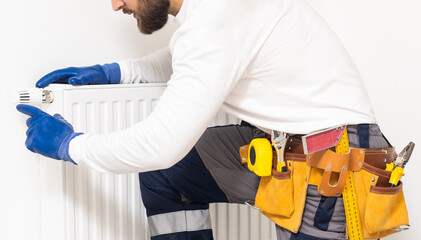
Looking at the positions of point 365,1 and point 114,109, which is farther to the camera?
point 365,1

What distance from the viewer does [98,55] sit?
1.63 meters

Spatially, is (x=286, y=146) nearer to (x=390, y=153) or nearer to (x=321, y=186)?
(x=321, y=186)

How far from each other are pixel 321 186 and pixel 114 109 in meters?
0.58

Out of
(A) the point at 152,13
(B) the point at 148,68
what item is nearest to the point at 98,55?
(B) the point at 148,68

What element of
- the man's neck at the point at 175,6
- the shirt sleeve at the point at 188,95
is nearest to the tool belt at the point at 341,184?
the shirt sleeve at the point at 188,95

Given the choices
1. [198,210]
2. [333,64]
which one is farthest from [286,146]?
[198,210]

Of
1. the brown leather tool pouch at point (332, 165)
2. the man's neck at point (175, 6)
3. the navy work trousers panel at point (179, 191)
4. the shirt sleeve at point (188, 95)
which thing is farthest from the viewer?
the navy work trousers panel at point (179, 191)

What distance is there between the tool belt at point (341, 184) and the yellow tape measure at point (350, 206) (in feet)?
0.05

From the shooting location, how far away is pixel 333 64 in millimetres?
1314

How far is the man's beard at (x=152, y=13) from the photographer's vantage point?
1.41 metres

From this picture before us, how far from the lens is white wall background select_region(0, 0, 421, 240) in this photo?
4.85 feet

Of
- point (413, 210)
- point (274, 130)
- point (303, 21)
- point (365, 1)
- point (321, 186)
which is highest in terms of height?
point (365, 1)

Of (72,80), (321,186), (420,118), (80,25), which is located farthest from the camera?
(420,118)

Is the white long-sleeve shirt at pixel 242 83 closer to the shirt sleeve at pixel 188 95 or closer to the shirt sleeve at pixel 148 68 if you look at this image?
the shirt sleeve at pixel 188 95
